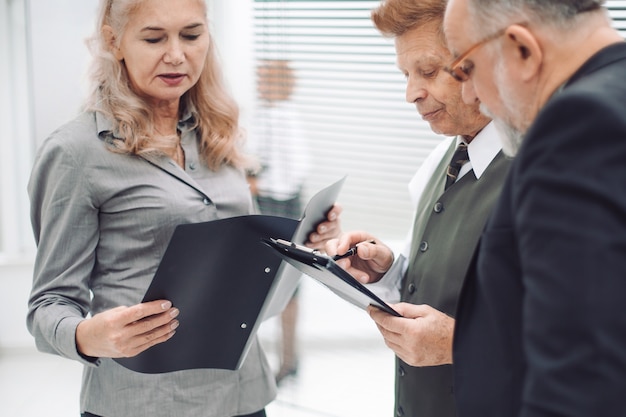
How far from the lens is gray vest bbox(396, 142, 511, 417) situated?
135 centimetres

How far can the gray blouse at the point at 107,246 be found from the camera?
4.83ft

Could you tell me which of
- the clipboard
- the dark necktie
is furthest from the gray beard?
the dark necktie

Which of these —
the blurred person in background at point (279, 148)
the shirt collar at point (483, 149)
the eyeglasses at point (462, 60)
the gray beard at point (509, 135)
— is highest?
the eyeglasses at point (462, 60)

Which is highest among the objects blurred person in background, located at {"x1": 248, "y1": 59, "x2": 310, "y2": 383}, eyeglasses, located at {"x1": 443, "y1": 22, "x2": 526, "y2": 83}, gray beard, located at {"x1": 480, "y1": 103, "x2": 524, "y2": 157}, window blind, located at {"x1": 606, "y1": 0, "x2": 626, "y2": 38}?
window blind, located at {"x1": 606, "y1": 0, "x2": 626, "y2": 38}

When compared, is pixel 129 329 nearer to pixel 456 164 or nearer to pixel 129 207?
pixel 129 207

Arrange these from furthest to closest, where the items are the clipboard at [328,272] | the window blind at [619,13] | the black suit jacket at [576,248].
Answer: the window blind at [619,13] → the clipboard at [328,272] → the black suit jacket at [576,248]

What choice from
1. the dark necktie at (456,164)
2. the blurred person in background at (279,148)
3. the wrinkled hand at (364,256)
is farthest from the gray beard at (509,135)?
the blurred person in background at (279,148)

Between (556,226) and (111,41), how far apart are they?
127 cm

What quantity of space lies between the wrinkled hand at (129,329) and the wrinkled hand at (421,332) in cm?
44

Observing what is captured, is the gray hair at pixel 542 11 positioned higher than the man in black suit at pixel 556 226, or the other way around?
the gray hair at pixel 542 11

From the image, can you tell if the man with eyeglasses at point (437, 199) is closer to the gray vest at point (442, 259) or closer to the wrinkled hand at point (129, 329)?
the gray vest at point (442, 259)

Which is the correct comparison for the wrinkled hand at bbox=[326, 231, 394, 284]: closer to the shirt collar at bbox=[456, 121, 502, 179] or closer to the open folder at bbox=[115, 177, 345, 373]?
the open folder at bbox=[115, 177, 345, 373]

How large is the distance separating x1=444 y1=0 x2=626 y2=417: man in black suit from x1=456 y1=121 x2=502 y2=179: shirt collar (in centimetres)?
51

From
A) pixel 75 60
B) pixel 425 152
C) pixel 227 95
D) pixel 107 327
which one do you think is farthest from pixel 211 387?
pixel 75 60
